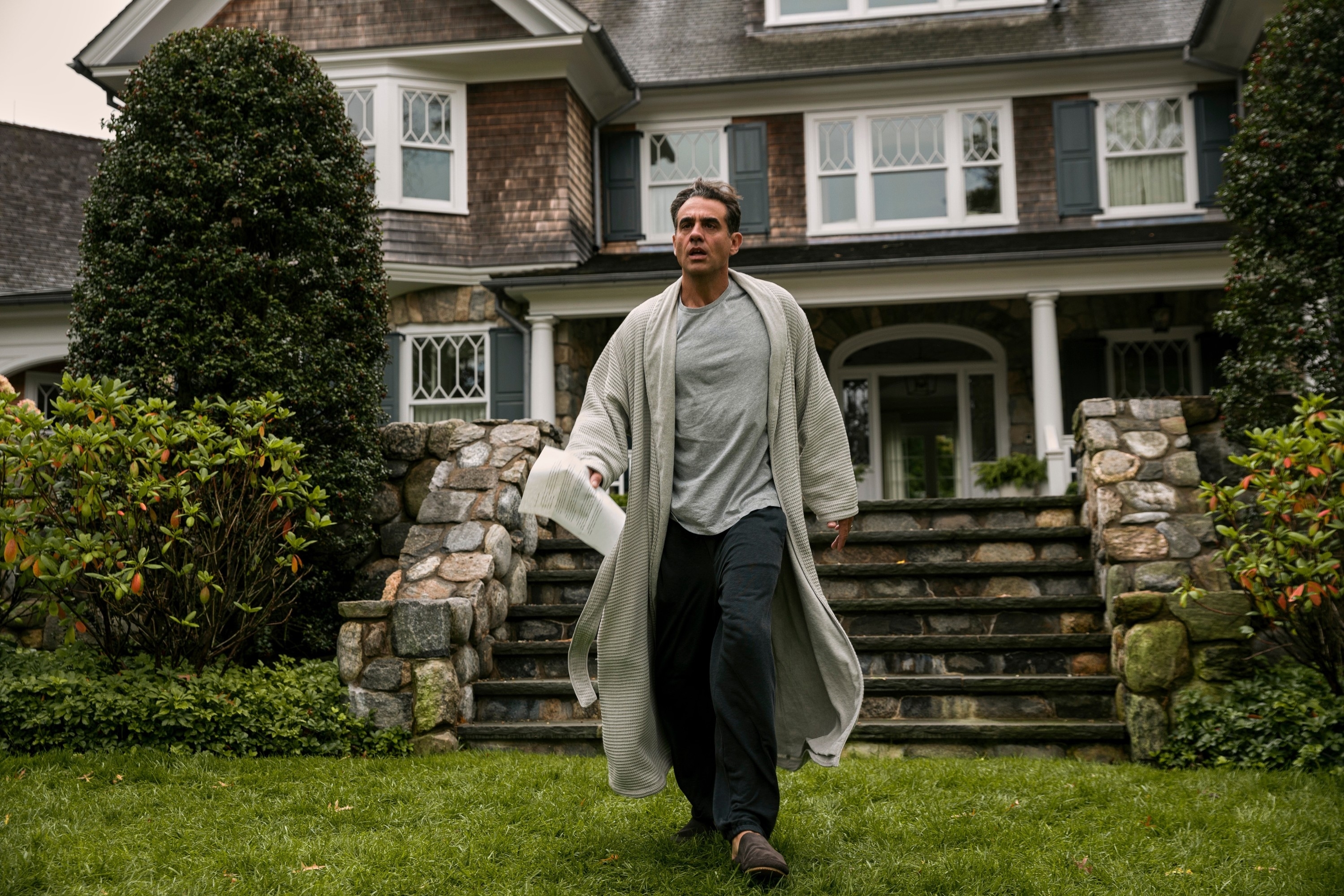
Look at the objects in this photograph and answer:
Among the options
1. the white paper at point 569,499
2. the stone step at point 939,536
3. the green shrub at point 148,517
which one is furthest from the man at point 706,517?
the stone step at point 939,536

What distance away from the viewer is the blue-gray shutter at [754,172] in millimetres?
13328

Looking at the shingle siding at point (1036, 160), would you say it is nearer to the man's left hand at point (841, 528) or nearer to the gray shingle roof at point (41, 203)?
the man's left hand at point (841, 528)

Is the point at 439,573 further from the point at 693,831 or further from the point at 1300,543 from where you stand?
the point at 1300,543

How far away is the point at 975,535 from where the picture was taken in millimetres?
6820

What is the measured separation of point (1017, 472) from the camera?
37.5ft

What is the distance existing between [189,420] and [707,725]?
3.57m

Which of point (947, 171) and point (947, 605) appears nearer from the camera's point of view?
point (947, 605)

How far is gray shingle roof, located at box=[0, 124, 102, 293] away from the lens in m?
16.9

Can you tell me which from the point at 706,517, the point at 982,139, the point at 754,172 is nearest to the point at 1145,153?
the point at 982,139

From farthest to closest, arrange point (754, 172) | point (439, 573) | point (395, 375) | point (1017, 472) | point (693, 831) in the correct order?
point (754, 172) → point (395, 375) → point (1017, 472) → point (439, 573) → point (693, 831)

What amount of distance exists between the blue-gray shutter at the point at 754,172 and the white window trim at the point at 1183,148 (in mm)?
3578

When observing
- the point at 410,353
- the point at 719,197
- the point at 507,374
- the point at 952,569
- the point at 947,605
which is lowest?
the point at 947,605

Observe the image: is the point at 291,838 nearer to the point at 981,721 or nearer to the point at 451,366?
the point at 981,721

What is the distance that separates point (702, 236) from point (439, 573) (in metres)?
3.30
